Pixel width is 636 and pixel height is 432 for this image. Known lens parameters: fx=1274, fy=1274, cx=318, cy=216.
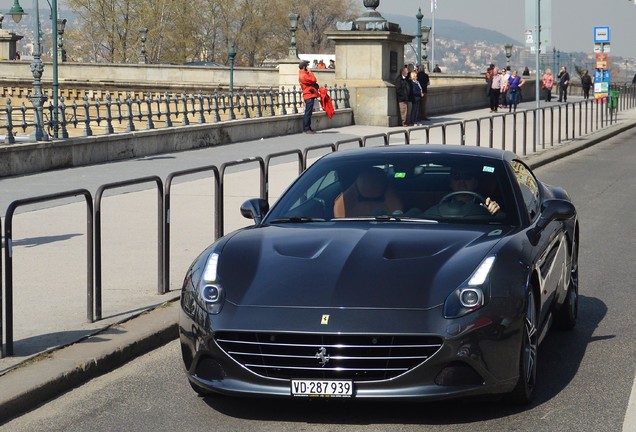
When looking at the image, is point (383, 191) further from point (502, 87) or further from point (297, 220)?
point (502, 87)

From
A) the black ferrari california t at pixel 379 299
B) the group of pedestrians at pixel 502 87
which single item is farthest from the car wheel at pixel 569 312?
the group of pedestrians at pixel 502 87

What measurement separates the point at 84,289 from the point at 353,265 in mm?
3977

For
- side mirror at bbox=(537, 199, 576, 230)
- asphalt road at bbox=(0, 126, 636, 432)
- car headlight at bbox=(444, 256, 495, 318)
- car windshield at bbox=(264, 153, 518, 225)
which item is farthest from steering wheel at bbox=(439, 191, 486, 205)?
car headlight at bbox=(444, 256, 495, 318)

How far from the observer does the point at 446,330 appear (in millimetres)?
6262

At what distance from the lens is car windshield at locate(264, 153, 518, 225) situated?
773 cm

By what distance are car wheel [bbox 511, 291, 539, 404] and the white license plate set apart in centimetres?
99

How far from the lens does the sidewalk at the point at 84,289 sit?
743cm

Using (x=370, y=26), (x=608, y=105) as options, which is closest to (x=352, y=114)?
(x=370, y=26)

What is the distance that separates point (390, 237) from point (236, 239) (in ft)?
2.95

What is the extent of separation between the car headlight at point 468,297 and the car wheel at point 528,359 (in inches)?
14.4

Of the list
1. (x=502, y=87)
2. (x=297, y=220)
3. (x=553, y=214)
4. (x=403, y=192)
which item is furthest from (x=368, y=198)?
(x=502, y=87)

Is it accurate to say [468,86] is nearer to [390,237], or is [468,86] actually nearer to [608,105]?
[608,105]

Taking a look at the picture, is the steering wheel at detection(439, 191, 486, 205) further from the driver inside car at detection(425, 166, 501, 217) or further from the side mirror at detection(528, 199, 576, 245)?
the side mirror at detection(528, 199, 576, 245)

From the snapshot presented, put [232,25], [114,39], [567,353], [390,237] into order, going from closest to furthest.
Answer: [390,237]
[567,353]
[114,39]
[232,25]
